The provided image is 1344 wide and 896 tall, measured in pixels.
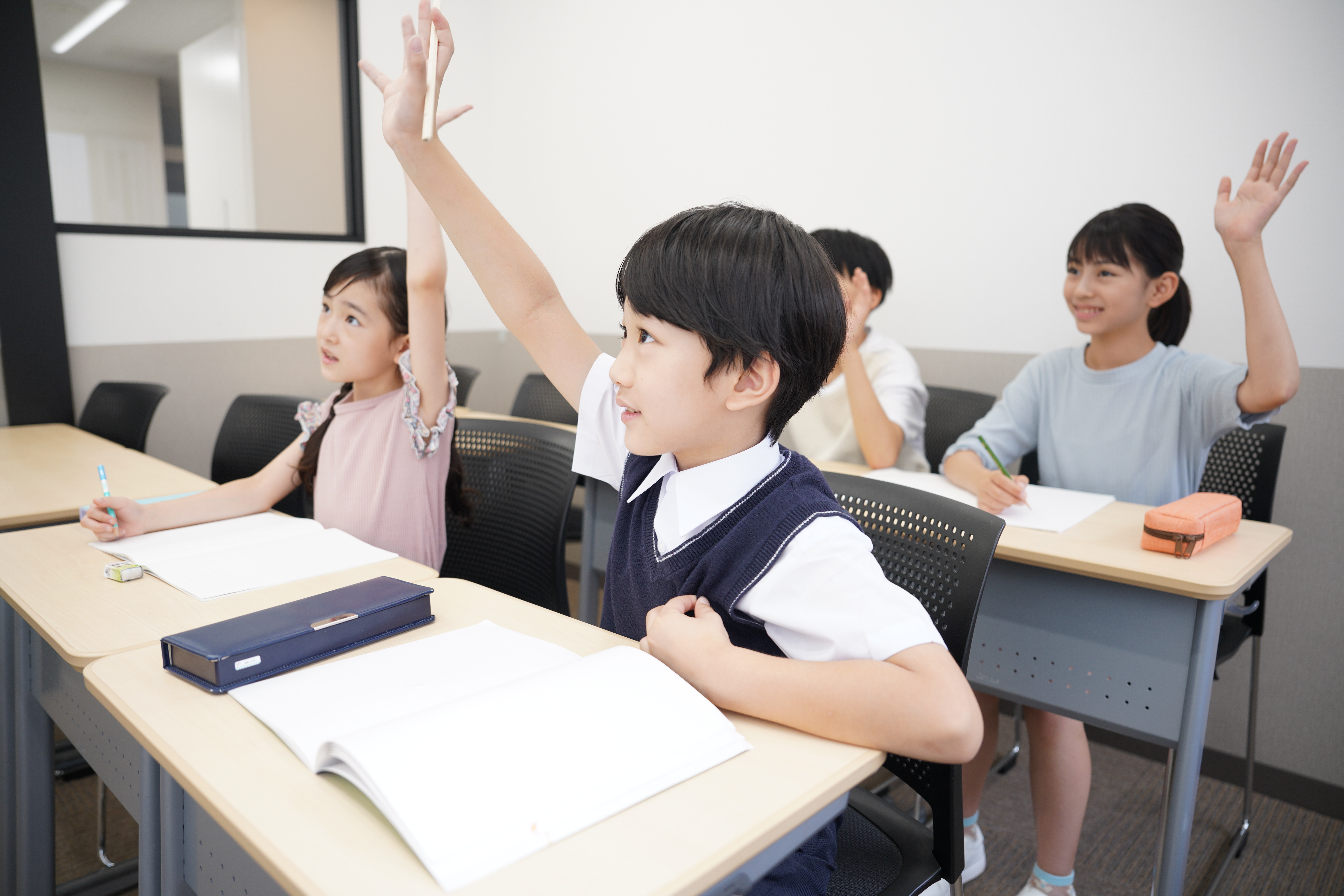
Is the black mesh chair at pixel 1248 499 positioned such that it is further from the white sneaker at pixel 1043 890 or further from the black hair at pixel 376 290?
the black hair at pixel 376 290

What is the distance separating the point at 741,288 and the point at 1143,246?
1.39 meters

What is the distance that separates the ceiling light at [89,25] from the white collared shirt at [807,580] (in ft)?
10.9

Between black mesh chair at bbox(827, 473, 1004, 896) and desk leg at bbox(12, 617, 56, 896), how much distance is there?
4.11 feet

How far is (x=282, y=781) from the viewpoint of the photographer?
63 centimetres

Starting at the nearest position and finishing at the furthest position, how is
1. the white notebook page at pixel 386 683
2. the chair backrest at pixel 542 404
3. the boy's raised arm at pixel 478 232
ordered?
the white notebook page at pixel 386 683
the boy's raised arm at pixel 478 232
the chair backrest at pixel 542 404

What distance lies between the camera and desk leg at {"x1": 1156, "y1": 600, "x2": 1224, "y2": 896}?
1.25m

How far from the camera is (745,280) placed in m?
0.84

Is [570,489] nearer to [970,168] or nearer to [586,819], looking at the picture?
[586,819]

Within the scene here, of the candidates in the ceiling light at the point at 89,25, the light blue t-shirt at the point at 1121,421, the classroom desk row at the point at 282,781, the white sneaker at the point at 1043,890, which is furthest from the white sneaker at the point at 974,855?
the ceiling light at the point at 89,25

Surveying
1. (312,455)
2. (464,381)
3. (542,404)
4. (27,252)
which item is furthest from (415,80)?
(27,252)

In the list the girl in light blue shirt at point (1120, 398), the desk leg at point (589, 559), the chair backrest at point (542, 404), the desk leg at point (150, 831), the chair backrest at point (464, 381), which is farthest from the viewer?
the chair backrest at point (464, 381)

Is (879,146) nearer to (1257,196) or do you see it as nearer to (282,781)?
(1257,196)

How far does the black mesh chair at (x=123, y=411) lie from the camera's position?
2.57 metres

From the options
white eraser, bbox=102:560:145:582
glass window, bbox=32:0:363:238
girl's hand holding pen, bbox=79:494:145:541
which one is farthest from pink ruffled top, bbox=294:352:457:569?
glass window, bbox=32:0:363:238
